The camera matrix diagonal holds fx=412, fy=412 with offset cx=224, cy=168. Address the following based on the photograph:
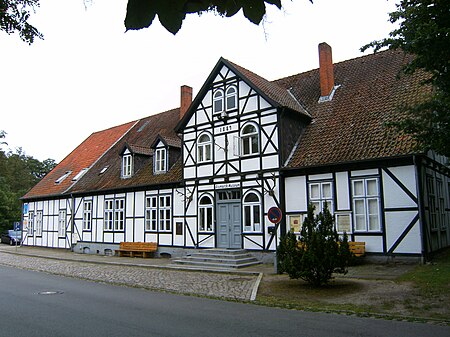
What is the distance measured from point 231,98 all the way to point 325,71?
15.6 ft

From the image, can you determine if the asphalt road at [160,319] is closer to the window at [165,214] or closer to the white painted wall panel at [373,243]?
the white painted wall panel at [373,243]

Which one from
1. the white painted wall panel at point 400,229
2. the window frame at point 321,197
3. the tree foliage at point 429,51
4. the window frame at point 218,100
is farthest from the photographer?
the window frame at point 218,100

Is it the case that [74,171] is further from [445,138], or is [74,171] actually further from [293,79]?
[445,138]

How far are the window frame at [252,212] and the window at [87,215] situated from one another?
12288mm

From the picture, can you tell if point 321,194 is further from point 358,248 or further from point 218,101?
point 218,101

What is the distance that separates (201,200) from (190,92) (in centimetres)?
884

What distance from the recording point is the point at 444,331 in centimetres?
723

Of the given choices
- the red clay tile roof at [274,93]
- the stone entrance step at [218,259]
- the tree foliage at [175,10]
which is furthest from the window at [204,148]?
the tree foliage at [175,10]

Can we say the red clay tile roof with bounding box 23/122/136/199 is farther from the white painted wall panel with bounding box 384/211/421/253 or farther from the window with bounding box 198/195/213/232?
the white painted wall panel with bounding box 384/211/421/253

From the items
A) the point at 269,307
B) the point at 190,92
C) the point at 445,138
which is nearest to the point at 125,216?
the point at 190,92

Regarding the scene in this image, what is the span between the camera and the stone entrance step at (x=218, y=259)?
16.9 meters

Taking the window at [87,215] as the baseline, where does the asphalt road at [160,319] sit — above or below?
below

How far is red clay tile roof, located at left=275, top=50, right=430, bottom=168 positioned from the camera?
15570 mm

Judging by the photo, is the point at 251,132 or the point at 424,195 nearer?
the point at 424,195
